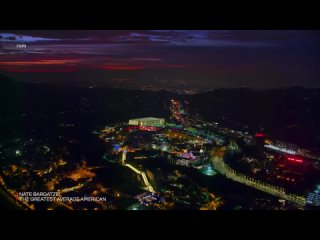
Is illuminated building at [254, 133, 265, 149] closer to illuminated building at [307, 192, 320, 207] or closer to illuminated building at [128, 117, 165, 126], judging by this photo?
illuminated building at [307, 192, 320, 207]

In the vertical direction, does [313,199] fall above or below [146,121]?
below

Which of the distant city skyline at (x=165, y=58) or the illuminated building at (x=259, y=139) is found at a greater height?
the distant city skyline at (x=165, y=58)

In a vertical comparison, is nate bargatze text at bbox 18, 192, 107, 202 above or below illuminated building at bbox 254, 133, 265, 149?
below

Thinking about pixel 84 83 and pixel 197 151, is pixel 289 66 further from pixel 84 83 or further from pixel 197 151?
pixel 84 83

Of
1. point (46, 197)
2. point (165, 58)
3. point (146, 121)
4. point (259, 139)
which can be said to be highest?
point (165, 58)

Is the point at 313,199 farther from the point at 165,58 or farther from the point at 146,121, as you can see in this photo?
the point at 165,58

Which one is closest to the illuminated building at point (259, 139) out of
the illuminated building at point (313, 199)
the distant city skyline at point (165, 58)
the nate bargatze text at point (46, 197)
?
the distant city skyline at point (165, 58)

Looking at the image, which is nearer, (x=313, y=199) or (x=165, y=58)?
(x=313, y=199)

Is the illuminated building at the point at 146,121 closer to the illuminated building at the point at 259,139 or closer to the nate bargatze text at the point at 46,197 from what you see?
the nate bargatze text at the point at 46,197

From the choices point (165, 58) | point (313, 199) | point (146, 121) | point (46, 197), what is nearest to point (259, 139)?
point (313, 199)

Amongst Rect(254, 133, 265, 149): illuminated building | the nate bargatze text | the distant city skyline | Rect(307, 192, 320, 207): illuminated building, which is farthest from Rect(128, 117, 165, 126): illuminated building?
Rect(307, 192, 320, 207): illuminated building
